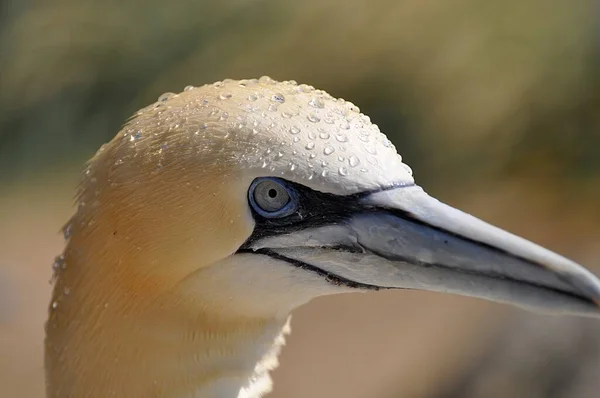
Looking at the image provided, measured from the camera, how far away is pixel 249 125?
2.42 metres

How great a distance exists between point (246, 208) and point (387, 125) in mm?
Answer: 7214

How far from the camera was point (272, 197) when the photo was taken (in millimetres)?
2404

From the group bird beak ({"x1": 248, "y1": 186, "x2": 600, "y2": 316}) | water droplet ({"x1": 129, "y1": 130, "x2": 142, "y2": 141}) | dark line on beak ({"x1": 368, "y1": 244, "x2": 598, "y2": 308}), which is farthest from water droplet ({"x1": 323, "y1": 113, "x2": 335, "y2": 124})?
water droplet ({"x1": 129, "y1": 130, "x2": 142, "y2": 141})

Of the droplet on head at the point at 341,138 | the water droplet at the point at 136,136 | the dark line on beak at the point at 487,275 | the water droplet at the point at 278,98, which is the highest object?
the water droplet at the point at 136,136

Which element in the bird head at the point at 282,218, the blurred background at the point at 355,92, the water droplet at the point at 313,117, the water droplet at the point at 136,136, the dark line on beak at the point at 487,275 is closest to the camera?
the dark line on beak at the point at 487,275

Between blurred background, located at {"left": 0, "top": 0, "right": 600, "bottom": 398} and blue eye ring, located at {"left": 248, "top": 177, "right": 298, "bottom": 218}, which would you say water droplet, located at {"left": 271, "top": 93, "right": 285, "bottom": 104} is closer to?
blue eye ring, located at {"left": 248, "top": 177, "right": 298, "bottom": 218}

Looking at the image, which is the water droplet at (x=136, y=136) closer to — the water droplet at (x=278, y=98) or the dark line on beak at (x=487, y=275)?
the water droplet at (x=278, y=98)

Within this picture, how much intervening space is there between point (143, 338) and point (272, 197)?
608mm

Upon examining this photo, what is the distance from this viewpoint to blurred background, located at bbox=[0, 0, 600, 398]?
827 centimetres

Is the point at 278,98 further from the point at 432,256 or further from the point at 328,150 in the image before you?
the point at 432,256

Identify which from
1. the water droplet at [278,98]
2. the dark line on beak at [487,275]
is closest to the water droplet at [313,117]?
the water droplet at [278,98]

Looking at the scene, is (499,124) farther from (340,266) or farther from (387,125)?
(340,266)

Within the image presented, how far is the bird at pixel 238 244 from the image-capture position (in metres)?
2.34

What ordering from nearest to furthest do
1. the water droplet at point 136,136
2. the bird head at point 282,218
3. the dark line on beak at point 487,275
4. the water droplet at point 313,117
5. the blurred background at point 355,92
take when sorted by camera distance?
1. the dark line on beak at point 487,275
2. the bird head at point 282,218
3. the water droplet at point 313,117
4. the water droplet at point 136,136
5. the blurred background at point 355,92
